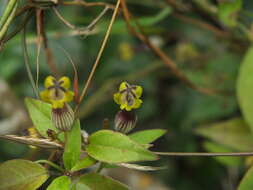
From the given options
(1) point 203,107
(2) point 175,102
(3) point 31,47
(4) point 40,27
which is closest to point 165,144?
(2) point 175,102

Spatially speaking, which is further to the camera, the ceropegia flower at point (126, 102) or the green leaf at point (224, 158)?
the green leaf at point (224, 158)

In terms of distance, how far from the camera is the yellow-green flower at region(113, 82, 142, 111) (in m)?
0.62

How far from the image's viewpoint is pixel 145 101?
1.46 meters

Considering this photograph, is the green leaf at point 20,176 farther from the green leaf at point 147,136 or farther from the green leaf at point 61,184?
the green leaf at point 147,136

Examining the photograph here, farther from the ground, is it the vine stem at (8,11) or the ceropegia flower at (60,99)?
the vine stem at (8,11)

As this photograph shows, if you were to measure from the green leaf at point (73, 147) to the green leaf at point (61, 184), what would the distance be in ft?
0.07

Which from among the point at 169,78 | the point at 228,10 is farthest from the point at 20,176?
the point at 169,78

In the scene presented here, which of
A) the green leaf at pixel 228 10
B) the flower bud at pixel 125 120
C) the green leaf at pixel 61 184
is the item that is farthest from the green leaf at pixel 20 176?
the green leaf at pixel 228 10

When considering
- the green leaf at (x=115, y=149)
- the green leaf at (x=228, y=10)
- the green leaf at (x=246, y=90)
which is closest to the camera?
the green leaf at (x=115, y=149)

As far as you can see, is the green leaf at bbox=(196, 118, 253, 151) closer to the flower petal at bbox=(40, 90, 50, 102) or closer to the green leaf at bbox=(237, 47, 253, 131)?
the green leaf at bbox=(237, 47, 253, 131)

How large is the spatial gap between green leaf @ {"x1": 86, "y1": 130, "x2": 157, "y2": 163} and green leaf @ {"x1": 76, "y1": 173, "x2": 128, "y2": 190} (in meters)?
0.03

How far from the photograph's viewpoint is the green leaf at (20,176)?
623 mm

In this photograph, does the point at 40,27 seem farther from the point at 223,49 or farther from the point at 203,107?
the point at 223,49

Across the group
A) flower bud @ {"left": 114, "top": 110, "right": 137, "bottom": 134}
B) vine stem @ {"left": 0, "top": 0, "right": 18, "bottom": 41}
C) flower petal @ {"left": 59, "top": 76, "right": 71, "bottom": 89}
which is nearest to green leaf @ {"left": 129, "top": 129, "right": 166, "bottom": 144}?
flower bud @ {"left": 114, "top": 110, "right": 137, "bottom": 134}
